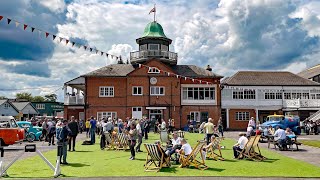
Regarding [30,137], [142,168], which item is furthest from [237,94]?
[142,168]

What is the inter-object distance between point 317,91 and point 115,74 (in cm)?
2738

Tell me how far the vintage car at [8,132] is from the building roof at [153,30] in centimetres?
2970

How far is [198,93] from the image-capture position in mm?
43438

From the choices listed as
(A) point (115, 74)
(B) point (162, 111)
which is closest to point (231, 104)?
(B) point (162, 111)

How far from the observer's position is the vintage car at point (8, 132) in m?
19.4

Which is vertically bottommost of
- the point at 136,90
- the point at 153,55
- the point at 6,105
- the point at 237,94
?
the point at 6,105

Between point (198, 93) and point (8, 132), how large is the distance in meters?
27.5

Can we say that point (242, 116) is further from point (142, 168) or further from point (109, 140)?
point (142, 168)

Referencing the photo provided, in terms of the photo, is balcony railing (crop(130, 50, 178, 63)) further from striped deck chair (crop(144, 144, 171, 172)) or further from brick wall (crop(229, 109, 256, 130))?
striped deck chair (crop(144, 144, 171, 172))

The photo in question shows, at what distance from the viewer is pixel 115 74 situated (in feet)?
140

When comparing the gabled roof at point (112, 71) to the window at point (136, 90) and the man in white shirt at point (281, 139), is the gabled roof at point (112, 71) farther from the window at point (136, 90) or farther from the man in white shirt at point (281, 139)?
the man in white shirt at point (281, 139)

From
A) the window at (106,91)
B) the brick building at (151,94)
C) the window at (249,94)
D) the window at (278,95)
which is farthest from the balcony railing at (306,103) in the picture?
the window at (106,91)

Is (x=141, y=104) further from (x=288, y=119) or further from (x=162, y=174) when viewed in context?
(x=162, y=174)

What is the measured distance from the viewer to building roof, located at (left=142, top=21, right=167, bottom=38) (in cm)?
4784
